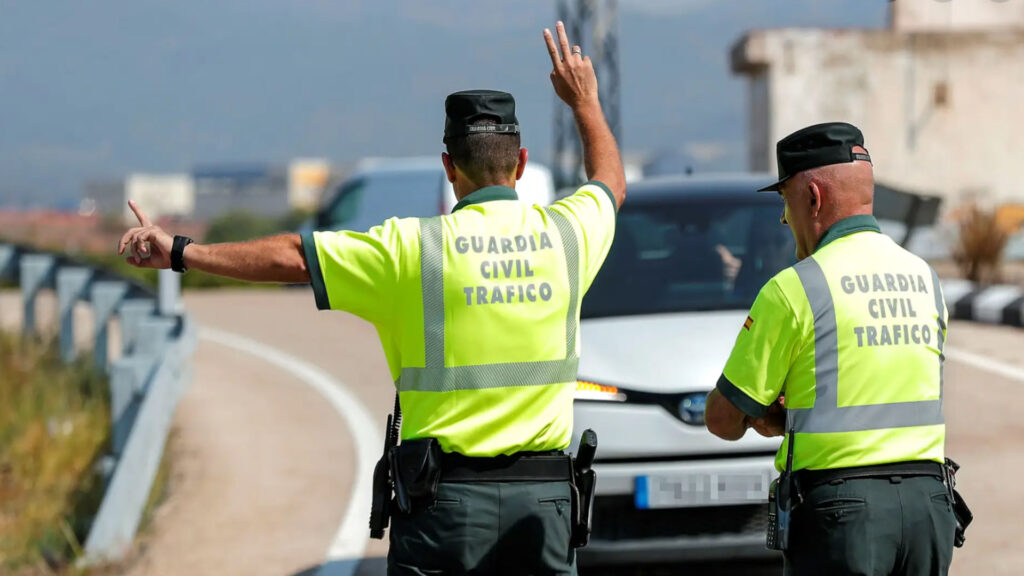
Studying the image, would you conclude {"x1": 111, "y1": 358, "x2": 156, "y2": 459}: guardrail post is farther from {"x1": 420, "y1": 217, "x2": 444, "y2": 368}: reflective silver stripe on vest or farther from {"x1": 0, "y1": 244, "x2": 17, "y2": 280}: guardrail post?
{"x1": 0, "y1": 244, "x2": 17, "y2": 280}: guardrail post

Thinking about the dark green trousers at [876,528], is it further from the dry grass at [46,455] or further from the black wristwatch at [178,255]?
the dry grass at [46,455]

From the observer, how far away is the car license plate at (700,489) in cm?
577

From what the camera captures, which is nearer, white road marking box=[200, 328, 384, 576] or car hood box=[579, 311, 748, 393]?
car hood box=[579, 311, 748, 393]

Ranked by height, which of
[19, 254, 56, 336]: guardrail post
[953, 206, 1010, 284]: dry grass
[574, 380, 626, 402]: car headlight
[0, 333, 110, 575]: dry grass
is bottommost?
[953, 206, 1010, 284]: dry grass

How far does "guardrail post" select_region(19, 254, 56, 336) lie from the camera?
14.1 m

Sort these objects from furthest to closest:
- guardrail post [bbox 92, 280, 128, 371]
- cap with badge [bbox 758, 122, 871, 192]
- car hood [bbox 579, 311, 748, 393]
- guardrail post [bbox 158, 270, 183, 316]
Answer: guardrail post [bbox 92, 280, 128, 371] < guardrail post [bbox 158, 270, 183, 316] < car hood [bbox 579, 311, 748, 393] < cap with badge [bbox 758, 122, 871, 192]

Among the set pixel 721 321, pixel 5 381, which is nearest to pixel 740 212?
pixel 721 321

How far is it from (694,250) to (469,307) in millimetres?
4029

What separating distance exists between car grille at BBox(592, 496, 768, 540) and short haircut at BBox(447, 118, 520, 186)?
2.44 m

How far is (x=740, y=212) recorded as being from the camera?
750 centimetres

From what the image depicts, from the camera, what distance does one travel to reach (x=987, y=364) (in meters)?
13.1

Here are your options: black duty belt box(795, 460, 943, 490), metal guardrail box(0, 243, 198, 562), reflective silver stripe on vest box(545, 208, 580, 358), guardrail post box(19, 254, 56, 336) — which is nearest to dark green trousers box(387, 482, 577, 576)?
reflective silver stripe on vest box(545, 208, 580, 358)

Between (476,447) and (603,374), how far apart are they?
2.50 m

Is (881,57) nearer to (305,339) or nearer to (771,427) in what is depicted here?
(305,339)
